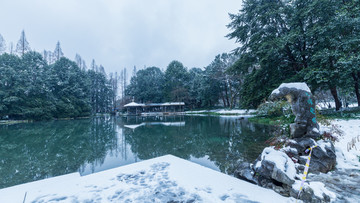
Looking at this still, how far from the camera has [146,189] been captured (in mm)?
2033

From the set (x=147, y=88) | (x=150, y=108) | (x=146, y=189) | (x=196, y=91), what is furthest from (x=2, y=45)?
(x=146, y=189)

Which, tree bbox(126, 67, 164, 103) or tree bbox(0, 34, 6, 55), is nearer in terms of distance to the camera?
tree bbox(0, 34, 6, 55)

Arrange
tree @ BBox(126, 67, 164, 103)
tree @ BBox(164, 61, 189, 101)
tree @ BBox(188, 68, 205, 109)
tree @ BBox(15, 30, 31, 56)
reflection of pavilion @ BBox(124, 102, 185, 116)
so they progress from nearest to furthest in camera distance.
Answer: tree @ BBox(15, 30, 31, 56) → tree @ BBox(188, 68, 205, 109) → reflection of pavilion @ BBox(124, 102, 185, 116) → tree @ BBox(164, 61, 189, 101) → tree @ BBox(126, 67, 164, 103)

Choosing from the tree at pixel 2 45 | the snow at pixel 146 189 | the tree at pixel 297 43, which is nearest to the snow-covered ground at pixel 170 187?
the snow at pixel 146 189

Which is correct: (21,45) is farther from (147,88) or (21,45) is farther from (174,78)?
(174,78)

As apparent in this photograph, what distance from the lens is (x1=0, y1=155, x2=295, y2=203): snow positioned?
1.80 m

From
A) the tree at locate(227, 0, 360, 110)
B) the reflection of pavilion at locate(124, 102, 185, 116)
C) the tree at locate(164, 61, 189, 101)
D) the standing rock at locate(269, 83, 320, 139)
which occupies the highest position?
the tree at locate(164, 61, 189, 101)

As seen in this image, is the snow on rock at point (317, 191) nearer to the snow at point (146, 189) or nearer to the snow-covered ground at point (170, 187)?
the snow-covered ground at point (170, 187)

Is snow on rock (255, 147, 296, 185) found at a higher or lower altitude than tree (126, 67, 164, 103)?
lower

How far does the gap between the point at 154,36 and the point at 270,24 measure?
17753 mm

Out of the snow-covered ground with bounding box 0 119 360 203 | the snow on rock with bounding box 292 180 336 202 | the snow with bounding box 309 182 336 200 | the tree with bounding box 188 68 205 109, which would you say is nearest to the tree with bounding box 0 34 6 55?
the tree with bounding box 188 68 205 109

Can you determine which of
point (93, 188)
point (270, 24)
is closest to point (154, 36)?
point (270, 24)

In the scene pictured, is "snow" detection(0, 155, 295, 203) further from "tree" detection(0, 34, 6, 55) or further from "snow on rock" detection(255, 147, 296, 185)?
"tree" detection(0, 34, 6, 55)

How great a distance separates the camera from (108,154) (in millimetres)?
4488
